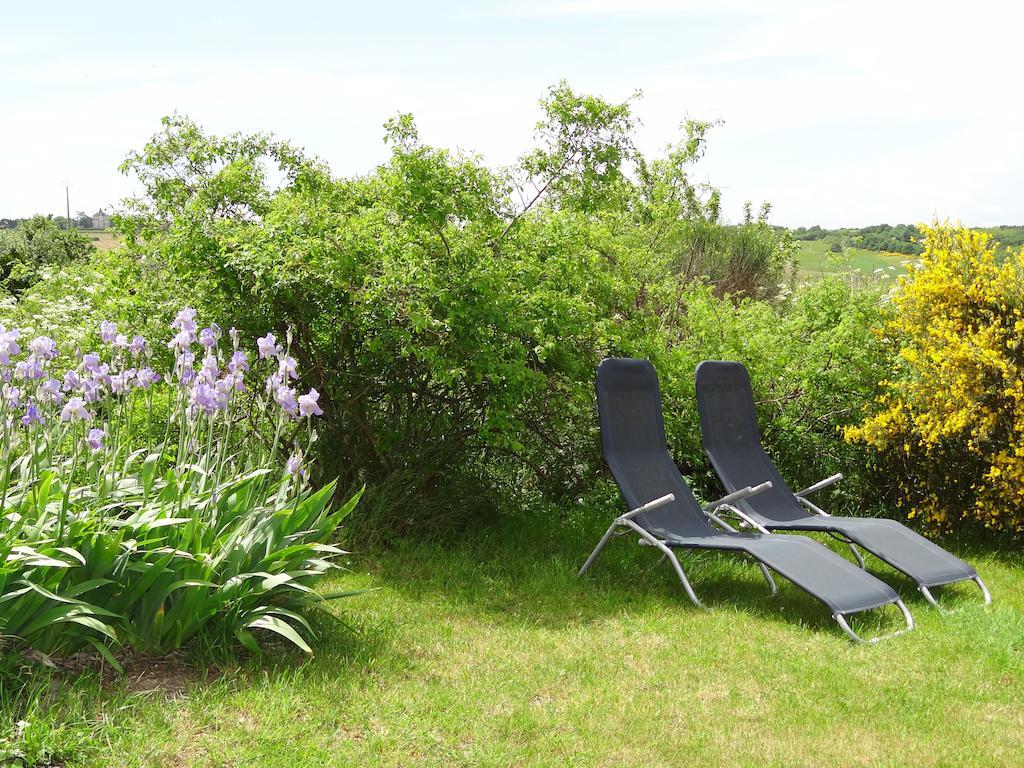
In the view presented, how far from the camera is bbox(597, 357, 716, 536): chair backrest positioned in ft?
19.6

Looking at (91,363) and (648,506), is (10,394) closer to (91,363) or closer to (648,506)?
(91,363)

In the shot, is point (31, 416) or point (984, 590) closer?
point (31, 416)

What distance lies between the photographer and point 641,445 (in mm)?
6277

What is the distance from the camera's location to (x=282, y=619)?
14.0 feet

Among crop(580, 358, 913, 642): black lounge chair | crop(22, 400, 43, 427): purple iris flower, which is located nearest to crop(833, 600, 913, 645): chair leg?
crop(580, 358, 913, 642): black lounge chair

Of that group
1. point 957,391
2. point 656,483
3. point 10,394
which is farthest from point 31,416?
point 957,391

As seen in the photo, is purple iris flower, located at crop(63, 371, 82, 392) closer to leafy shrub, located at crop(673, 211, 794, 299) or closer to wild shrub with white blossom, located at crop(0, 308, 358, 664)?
wild shrub with white blossom, located at crop(0, 308, 358, 664)

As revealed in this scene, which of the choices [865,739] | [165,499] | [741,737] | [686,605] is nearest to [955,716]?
[865,739]

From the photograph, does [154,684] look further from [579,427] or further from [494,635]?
[579,427]

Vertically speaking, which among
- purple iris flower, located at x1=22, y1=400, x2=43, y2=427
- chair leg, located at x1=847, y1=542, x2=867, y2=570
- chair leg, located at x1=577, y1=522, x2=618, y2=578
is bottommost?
chair leg, located at x1=847, y1=542, x2=867, y2=570

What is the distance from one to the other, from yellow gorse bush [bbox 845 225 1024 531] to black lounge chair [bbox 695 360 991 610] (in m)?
0.73

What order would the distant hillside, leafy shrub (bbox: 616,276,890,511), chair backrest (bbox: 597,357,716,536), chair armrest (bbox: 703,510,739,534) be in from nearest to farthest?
1. chair armrest (bbox: 703,510,739,534)
2. chair backrest (bbox: 597,357,716,536)
3. leafy shrub (bbox: 616,276,890,511)
4. the distant hillside

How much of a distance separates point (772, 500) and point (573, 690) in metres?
3.01

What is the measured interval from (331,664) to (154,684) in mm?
679
